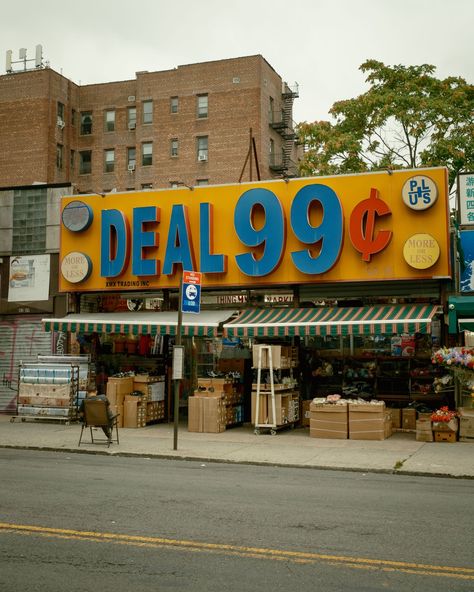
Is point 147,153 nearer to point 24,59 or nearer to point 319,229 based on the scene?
point 24,59

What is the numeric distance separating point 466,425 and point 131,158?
154ft

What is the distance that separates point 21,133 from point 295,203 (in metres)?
45.0

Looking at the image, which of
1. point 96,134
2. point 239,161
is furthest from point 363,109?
point 96,134

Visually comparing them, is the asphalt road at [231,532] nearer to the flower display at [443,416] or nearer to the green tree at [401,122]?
the flower display at [443,416]

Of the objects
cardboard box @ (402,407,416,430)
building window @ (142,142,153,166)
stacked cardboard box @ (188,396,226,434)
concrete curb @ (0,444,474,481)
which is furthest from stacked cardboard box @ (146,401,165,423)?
building window @ (142,142,153,166)

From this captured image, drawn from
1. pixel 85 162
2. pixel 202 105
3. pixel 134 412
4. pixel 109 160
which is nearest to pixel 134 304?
pixel 134 412

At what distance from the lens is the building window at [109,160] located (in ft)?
195

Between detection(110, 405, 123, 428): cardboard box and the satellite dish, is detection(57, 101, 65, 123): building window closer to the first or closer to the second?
the satellite dish

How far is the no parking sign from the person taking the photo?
15.0 metres

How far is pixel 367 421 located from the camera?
16.4 m

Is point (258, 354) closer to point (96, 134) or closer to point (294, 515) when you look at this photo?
point (294, 515)

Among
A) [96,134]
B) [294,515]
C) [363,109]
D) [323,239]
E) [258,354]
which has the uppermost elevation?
[96,134]

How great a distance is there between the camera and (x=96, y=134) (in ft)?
197

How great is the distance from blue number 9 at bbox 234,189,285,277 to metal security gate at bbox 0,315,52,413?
6928 millimetres
